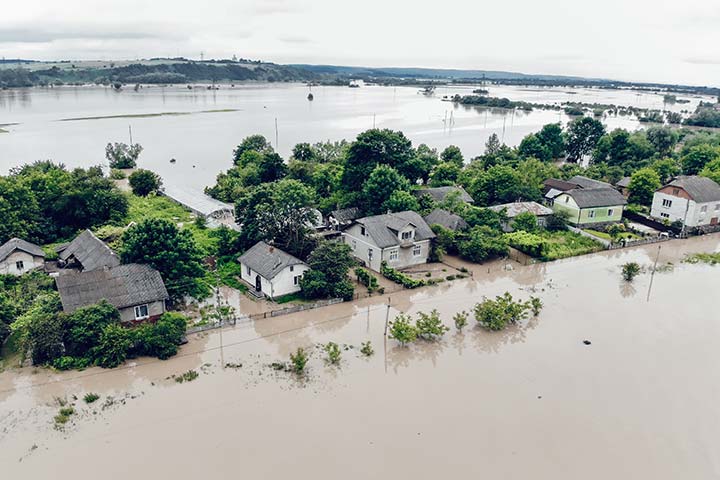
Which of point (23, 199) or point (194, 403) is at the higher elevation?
point (23, 199)

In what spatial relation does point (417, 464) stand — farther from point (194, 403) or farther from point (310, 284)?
point (310, 284)

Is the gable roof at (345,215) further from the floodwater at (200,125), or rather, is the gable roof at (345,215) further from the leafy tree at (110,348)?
the floodwater at (200,125)

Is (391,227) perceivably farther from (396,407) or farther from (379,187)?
(396,407)

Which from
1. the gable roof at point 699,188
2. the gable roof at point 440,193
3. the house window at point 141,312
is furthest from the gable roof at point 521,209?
the house window at point 141,312

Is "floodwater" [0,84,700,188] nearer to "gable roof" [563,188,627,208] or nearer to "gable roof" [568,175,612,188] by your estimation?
"gable roof" [568,175,612,188]

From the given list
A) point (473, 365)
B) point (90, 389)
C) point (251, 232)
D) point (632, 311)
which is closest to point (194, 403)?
point (90, 389)

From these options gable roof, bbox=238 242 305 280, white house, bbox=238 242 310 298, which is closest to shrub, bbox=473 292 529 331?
white house, bbox=238 242 310 298
